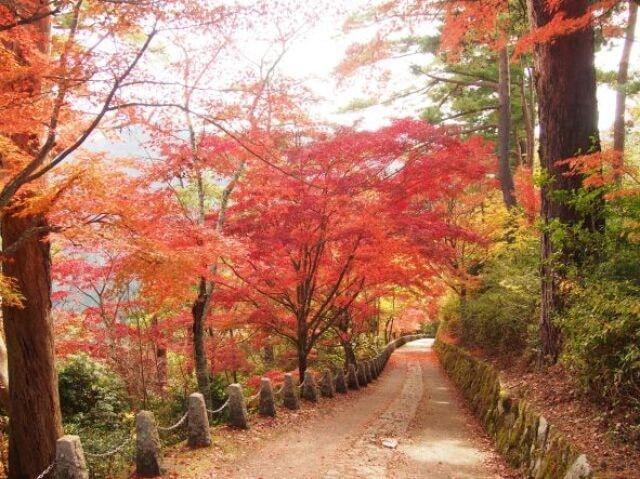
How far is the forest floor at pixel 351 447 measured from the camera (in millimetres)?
6395

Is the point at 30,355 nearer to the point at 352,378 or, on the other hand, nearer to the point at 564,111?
the point at 564,111

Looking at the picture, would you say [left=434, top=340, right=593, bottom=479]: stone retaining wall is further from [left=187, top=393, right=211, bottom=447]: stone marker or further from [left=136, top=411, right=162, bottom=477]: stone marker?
[left=136, top=411, right=162, bottom=477]: stone marker

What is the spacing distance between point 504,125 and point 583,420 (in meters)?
12.1

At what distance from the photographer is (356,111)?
1564 centimetres

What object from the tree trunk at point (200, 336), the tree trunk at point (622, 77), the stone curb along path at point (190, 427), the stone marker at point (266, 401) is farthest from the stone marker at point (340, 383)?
the tree trunk at point (622, 77)

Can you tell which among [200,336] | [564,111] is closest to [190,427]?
[200,336]

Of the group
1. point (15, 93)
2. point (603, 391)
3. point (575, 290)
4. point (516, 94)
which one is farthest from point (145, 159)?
point (516, 94)

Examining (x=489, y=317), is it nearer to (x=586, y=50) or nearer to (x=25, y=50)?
(x=586, y=50)

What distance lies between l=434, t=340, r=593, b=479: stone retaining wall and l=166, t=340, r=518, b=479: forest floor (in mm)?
283

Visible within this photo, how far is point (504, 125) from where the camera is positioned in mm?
15562

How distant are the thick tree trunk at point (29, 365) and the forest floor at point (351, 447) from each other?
1.78 meters

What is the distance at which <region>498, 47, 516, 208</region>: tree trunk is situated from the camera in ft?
50.3

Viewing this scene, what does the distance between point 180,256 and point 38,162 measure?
2324 mm

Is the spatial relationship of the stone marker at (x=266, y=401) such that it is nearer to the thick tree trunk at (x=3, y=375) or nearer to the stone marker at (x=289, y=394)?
the stone marker at (x=289, y=394)
